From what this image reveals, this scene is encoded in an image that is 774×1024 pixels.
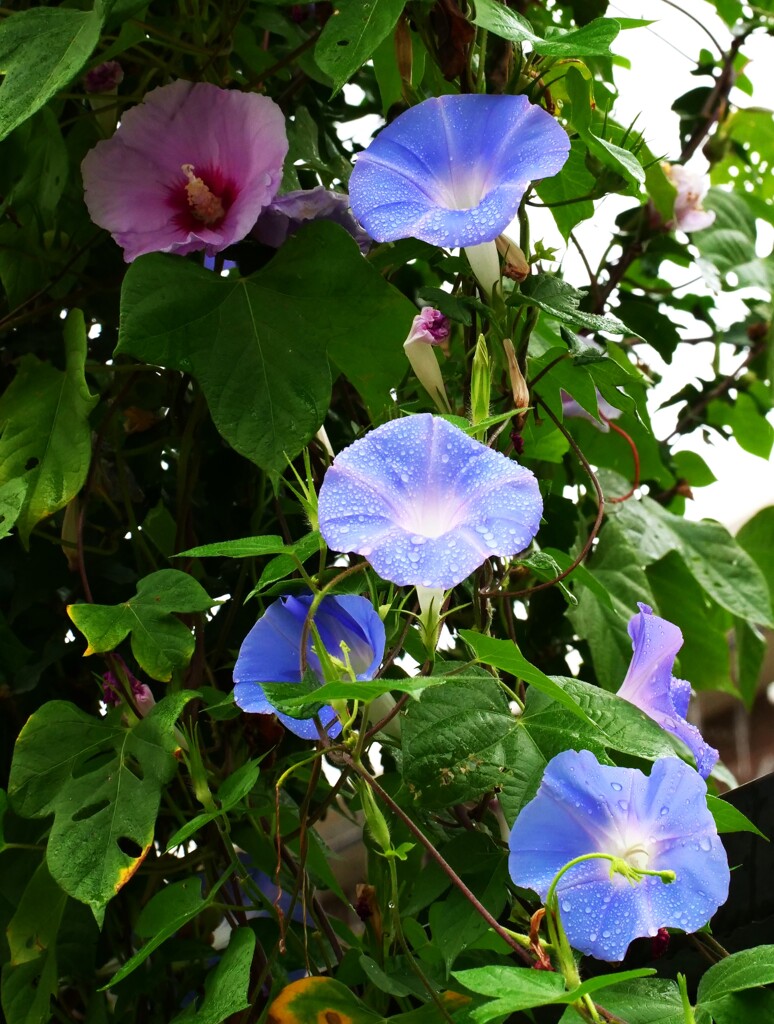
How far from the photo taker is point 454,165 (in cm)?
70

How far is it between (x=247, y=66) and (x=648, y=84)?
692 mm

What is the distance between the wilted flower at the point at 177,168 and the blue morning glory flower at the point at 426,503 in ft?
0.91

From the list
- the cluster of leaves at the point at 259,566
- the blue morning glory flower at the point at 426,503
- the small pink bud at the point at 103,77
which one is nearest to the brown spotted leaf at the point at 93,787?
the cluster of leaves at the point at 259,566

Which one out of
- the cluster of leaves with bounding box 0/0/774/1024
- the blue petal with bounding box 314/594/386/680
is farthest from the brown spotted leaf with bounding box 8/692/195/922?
the blue petal with bounding box 314/594/386/680

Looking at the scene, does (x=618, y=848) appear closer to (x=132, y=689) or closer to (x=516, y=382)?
(x=516, y=382)

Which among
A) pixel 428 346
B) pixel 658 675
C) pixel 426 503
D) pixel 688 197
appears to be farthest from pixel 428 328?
pixel 688 197

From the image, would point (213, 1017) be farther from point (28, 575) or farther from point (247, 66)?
point (247, 66)

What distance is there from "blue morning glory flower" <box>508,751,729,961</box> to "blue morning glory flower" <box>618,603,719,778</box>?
0.40 feet

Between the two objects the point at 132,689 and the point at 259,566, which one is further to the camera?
the point at 259,566

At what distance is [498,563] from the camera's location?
36.8 inches

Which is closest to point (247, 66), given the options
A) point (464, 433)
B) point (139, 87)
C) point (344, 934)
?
point (139, 87)

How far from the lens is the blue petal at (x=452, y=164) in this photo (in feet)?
2.11

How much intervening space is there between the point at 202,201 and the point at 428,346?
219 millimetres

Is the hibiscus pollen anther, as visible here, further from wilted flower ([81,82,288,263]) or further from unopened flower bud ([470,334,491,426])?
unopened flower bud ([470,334,491,426])
